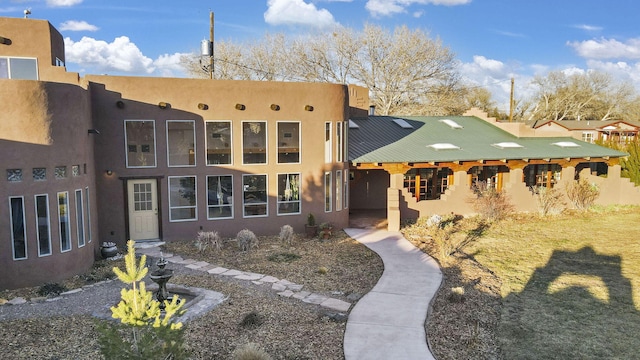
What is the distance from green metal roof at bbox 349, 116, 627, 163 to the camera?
17.4 metres

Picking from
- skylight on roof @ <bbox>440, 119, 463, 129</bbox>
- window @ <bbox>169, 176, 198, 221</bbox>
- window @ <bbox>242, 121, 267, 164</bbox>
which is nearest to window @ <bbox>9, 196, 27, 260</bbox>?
window @ <bbox>169, 176, 198, 221</bbox>

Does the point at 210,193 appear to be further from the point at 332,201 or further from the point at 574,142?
the point at 574,142

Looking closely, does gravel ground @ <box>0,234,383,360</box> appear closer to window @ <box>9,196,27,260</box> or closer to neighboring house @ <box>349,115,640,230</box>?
window @ <box>9,196,27,260</box>

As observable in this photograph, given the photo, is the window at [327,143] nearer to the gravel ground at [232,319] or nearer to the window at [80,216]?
the gravel ground at [232,319]

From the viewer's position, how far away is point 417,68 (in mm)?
37656

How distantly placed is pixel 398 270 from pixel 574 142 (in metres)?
15.5

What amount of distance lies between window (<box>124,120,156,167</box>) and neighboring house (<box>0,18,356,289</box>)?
3cm

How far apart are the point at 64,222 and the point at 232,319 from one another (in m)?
5.38

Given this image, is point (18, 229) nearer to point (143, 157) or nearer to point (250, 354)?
point (143, 157)

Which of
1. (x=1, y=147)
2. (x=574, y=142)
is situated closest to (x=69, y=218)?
(x=1, y=147)

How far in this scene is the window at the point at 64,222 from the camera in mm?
10312

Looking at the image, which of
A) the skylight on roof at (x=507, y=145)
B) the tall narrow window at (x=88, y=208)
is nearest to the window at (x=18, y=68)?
the tall narrow window at (x=88, y=208)

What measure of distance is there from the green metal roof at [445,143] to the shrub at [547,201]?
1623mm

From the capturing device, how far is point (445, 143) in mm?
19125
